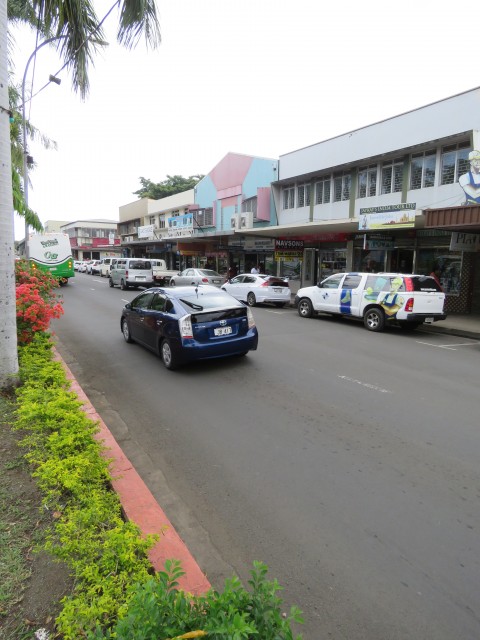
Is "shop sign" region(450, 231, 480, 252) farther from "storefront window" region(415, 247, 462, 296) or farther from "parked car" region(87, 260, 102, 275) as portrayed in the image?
"parked car" region(87, 260, 102, 275)

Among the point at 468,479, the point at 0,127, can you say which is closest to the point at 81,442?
the point at 468,479

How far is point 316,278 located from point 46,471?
21769mm

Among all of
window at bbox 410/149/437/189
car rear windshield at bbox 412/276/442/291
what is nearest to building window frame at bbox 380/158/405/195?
window at bbox 410/149/437/189

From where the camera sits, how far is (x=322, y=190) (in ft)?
72.1

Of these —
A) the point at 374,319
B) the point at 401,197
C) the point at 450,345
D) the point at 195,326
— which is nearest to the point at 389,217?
the point at 401,197

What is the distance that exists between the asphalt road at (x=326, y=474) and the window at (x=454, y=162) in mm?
10498

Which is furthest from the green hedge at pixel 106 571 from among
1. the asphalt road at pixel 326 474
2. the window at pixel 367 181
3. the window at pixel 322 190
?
the window at pixel 322 190

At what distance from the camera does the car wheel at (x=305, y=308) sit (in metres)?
15.1

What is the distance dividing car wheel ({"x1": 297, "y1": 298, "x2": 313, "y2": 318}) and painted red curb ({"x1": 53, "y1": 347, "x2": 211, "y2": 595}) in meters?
11.5

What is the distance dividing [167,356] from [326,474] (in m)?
4.39

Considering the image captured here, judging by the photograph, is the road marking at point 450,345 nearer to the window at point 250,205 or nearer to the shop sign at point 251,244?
the shop sign at point 251,244

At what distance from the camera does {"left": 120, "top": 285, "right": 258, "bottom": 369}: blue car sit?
741 cm

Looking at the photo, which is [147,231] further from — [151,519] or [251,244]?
[151,519]

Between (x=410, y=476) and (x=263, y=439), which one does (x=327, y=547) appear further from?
(x=263, y=439)
